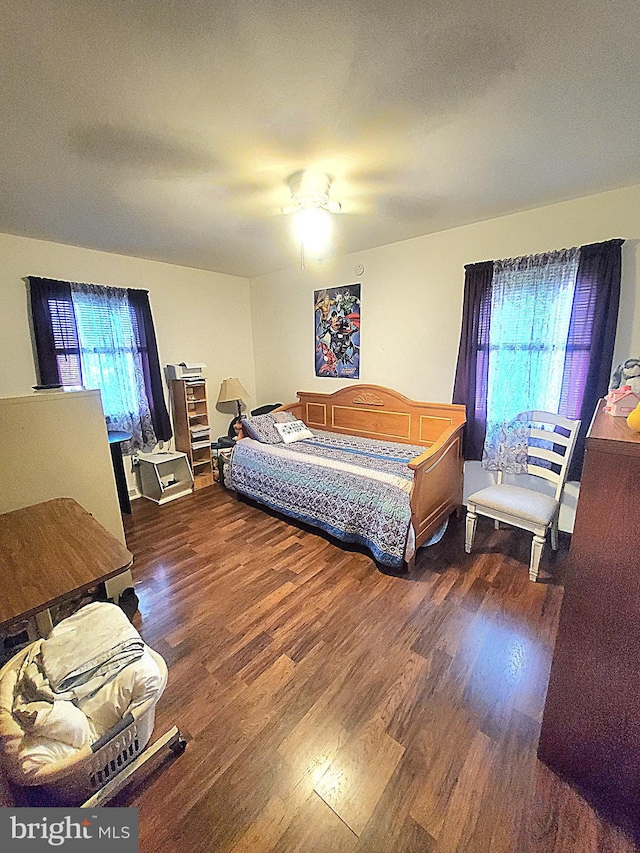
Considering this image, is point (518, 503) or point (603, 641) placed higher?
point (603, 641)

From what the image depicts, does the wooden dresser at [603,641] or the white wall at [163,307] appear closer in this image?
the wooden dresser at [603,641]

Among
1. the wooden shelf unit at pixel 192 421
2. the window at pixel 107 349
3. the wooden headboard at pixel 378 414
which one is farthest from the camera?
the wooden shelf unit at pixel 192 421

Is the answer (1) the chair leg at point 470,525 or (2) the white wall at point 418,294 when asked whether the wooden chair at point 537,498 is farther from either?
(2) the white wall at point 418,294

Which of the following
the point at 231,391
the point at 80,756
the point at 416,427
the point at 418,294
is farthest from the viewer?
the point at 231,391

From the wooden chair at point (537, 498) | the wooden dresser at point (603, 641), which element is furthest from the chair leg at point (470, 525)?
the wooden dresser at point (603, 641)

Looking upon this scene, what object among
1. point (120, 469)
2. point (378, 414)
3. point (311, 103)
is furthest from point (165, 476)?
point (311, 103)

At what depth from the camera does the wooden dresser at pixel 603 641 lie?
0.99 meters

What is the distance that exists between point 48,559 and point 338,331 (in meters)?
3.16

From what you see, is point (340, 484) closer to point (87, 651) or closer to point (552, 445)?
point (552, 445)

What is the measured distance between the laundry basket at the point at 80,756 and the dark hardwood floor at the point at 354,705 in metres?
0.14

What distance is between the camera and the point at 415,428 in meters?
3.28

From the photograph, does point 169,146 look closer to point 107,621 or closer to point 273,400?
point 107,621

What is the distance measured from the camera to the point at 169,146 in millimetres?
1601

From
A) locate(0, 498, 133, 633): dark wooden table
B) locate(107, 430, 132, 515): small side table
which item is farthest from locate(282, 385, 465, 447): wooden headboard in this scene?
locate(0, 498, 133, 633): dark wooden table
